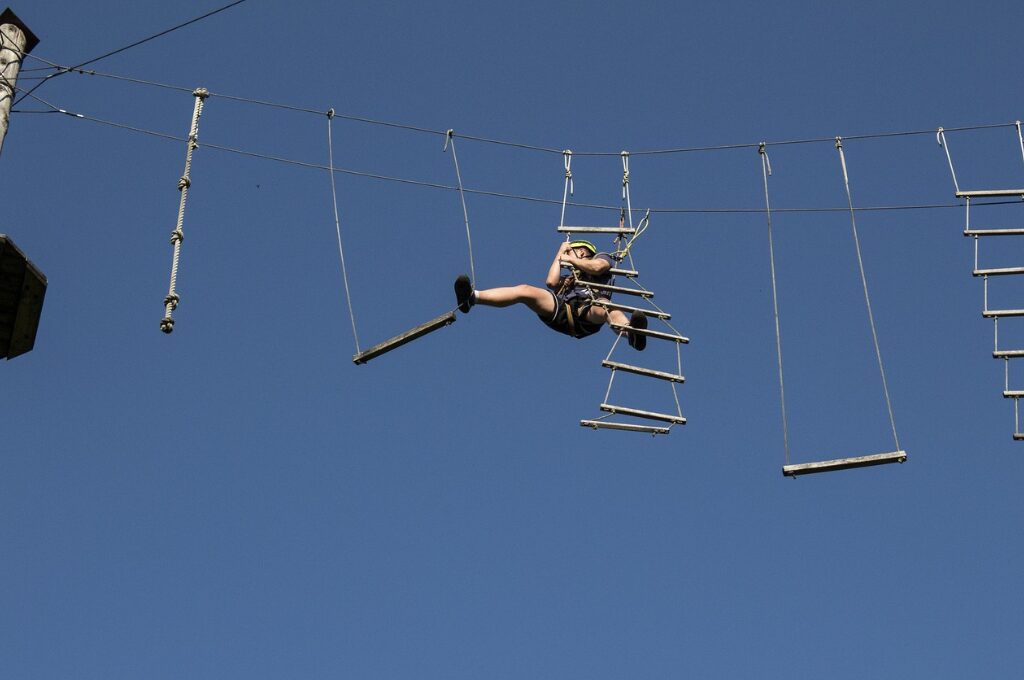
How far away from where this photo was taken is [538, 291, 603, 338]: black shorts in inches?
456

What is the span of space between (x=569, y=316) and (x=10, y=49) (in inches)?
175

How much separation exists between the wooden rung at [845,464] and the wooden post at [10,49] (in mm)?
5614

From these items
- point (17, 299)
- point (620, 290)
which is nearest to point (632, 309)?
point (620, 290)

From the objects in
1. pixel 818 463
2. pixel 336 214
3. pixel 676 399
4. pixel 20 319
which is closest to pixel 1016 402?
pixel 818 463

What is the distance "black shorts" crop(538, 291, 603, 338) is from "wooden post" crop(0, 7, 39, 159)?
4160 millimetres

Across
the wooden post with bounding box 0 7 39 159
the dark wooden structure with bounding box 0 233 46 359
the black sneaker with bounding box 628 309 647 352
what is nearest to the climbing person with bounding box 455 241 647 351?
the black sneaker with bounding box 628 309 647 352

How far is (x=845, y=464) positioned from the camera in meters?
10.1

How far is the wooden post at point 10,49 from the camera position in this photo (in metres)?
9.75

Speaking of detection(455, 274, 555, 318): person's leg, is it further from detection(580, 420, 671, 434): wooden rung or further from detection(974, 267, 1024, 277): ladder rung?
detection(974, 267, 1024, 277): ladder rung

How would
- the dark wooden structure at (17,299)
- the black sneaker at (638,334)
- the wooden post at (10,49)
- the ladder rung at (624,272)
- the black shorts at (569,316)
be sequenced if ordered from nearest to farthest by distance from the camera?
the dark wooden structure at (17,299), the wooden post at (10,49), the ladder rung at (624,272), the black shorts at (569,316), the black sneaker at (638,334)

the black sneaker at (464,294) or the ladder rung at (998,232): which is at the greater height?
the ladder rung at (998,232)

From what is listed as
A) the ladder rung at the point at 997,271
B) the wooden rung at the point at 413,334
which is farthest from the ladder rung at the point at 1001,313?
the wooden rung at the point at 413,334

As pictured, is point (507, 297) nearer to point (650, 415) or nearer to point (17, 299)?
point (650, 415)

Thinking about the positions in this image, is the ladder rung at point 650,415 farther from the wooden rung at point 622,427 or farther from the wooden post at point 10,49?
the wooden post at point 10,49
